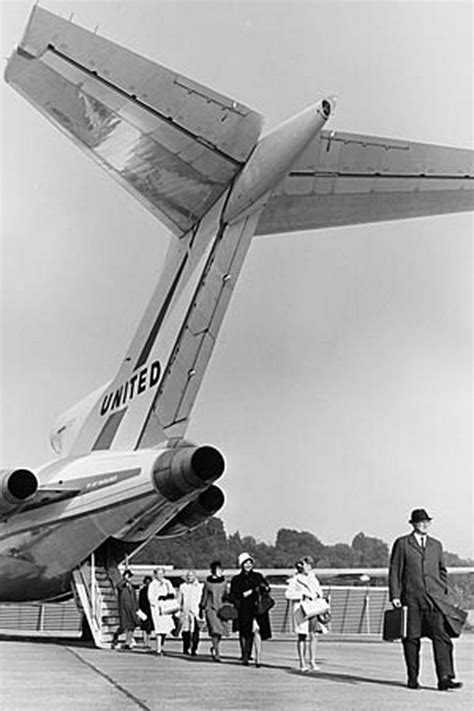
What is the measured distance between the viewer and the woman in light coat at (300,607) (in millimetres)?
10258

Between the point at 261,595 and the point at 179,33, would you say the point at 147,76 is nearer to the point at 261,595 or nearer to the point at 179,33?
the point at 179,33

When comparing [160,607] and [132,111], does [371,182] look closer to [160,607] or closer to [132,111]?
[132,111]

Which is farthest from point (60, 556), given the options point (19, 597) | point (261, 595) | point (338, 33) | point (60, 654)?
point (338, 33)

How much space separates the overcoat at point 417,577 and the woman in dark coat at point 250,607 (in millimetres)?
2728

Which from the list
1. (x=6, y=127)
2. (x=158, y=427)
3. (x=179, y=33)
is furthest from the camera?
(x=158, y=427)

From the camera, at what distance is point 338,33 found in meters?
9.16

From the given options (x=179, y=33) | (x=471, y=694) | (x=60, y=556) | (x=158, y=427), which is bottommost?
(x=471, y=694)

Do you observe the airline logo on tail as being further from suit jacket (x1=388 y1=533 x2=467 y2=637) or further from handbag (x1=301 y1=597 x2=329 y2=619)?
suit jacket (x1=388 y1=533 x2=467 y2=637)

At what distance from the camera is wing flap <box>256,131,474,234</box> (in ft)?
43.2

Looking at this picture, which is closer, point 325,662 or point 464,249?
point 464,249

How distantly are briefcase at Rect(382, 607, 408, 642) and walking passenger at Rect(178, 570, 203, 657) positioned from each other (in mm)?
5455

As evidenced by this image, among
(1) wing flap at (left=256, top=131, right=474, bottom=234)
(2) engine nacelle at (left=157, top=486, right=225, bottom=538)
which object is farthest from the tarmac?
(1) wing flap at (left=256, top=131, right=474, bottom=234)

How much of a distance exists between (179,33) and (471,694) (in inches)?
275

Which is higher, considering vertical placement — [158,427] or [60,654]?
[158,427]
